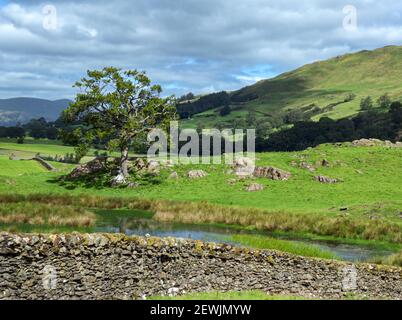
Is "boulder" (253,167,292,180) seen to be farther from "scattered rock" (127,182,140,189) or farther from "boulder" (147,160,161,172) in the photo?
"scattered rock" (127,182,140,189)

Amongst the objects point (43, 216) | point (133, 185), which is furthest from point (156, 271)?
point (133, 185)

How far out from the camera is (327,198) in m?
47.0

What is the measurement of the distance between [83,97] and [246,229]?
27711 millimetres

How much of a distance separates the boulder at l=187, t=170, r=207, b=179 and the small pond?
14.9 meters

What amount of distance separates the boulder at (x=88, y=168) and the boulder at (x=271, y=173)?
19.6m

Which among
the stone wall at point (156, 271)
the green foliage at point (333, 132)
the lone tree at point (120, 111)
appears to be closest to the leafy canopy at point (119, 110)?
the lone tree at point (120, 111)

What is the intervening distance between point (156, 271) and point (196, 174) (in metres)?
38.8

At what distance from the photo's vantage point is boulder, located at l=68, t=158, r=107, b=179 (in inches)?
2318

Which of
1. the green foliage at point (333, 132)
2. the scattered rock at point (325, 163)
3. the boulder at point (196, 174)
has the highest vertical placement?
the green foliage at point (333, 132)

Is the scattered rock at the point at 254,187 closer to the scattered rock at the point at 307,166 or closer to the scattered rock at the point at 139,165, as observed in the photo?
the scattered rock at the point at 307,166

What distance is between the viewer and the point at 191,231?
1406 inches

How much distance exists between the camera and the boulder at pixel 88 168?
193ft

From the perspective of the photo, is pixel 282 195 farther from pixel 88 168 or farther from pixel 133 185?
pixel 88 168

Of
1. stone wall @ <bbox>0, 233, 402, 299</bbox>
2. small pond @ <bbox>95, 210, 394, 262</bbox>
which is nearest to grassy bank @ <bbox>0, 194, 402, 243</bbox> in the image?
small pond @ <bbox>95, 210, 394, 262</bbox>
